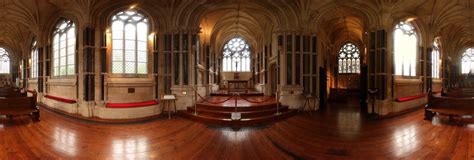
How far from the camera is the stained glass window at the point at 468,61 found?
23.3 m

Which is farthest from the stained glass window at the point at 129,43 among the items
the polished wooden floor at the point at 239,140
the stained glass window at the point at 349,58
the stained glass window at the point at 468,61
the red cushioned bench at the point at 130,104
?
the stained glass window at the point at 468,61

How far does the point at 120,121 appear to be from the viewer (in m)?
8.38

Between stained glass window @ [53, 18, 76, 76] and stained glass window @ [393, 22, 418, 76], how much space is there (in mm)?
16544

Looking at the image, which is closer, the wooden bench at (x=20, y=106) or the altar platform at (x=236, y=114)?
the altar platform at (x=236, y=114)

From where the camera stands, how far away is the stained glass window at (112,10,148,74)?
9680mm

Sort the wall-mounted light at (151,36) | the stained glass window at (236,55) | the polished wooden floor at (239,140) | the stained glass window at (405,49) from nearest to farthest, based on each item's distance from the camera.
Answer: the polished wooden floor at (239,140), the wall-mounted light at (151,36), the stained glass window at (405,49), the stained glass window at (236,55)

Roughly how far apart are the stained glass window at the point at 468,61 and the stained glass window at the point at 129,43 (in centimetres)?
3256

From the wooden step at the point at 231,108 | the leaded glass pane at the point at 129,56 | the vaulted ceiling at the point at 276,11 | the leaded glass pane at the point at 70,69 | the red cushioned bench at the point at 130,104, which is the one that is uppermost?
the vaulted ceiling at the point at 276,11

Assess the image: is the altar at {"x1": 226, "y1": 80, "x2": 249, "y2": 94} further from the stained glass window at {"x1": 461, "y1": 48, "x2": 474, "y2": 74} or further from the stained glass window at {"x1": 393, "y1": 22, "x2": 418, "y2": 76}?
the stained glass window at {"x1": 461, "y1": 48, "x2": 474, "y2": 74}

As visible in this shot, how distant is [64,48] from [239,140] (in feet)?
35.3

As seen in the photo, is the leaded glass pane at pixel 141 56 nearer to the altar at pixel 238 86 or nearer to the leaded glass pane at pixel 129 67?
the leaded glass pane at pixel 129 67

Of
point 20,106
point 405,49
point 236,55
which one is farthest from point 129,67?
point 405,49

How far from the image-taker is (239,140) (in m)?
5.77

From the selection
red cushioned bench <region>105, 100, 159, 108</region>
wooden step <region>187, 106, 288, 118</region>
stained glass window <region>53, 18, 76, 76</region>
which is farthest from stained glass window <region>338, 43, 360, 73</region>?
stained glass window <region>53, 18, 76, 76</region>
